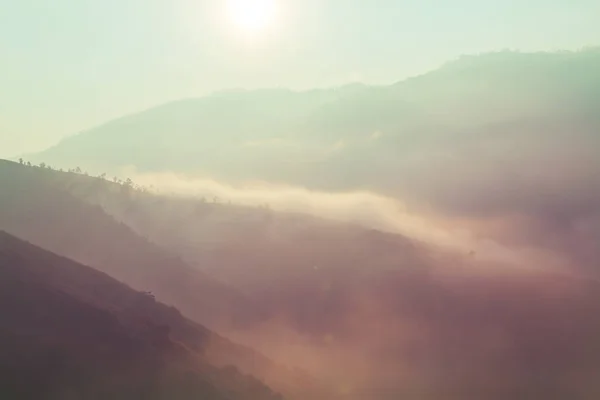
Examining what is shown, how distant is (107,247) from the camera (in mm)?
28188

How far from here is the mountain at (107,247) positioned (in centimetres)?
2689

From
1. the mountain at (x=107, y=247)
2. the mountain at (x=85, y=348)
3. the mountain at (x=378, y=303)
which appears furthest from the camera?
the mountain at (x=107, y=247)

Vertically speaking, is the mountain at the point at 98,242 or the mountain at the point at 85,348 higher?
the mountain at the point at 98,242

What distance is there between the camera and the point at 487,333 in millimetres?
29281

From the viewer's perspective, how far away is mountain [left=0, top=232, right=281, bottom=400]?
16734 mm

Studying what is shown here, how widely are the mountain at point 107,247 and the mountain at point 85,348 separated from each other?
15.5 feet

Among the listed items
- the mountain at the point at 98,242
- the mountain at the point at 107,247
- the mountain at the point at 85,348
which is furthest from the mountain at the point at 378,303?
the mountain at the point at 85,348

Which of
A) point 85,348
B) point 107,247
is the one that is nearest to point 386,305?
point 107,247

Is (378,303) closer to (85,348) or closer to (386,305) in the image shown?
(386,305)

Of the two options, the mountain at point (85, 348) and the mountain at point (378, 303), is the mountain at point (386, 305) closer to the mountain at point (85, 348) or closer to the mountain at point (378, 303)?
the mountain at point (378, 303)

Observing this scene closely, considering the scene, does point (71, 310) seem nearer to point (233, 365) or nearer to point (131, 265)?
point (233, 365)

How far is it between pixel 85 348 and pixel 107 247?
10.8 meters

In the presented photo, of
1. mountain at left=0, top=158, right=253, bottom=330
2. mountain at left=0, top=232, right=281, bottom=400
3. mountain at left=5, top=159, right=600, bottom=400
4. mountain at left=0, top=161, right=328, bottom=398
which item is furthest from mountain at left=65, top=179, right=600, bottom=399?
mountain at left=0, top=232, right=281, bottom=400

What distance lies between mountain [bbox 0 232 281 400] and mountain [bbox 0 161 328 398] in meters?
4.73
